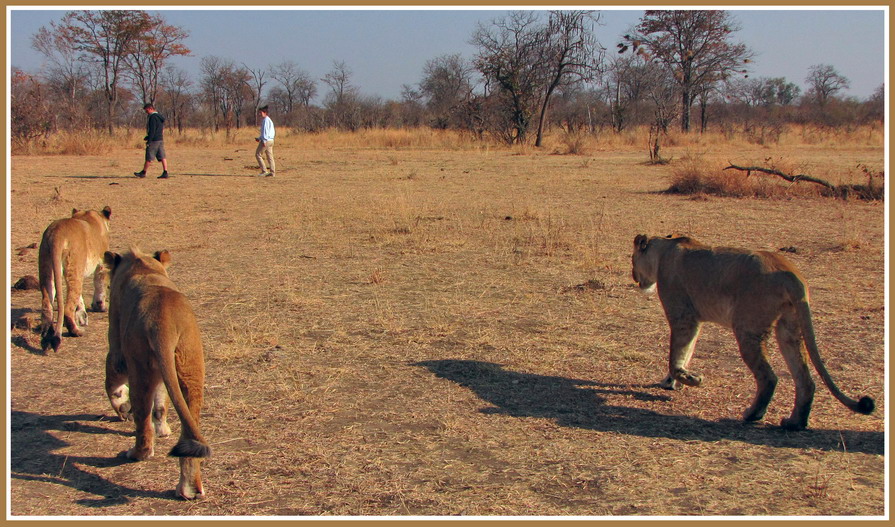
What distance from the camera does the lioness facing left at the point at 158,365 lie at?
351cm

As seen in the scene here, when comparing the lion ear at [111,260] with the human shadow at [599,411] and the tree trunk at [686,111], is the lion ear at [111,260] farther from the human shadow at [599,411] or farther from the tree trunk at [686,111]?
the tree trunk at [686,111]

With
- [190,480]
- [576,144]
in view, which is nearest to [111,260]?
[190,480]

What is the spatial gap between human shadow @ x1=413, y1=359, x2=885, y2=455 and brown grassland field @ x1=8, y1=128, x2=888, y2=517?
20mm

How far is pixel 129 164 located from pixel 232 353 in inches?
752

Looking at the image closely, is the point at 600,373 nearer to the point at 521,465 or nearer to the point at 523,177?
the point at 521,465

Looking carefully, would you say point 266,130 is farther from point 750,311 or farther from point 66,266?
point 750,311

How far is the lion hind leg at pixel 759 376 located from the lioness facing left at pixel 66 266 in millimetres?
4705

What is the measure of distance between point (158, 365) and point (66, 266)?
285 centimetres

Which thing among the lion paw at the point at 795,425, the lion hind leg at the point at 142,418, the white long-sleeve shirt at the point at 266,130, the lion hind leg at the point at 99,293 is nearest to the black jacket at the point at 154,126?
the white long-sleeve shirt at the point at 266,130

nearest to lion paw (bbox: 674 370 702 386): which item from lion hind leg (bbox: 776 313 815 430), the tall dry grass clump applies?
lion hind leg (bbox: 776 313 815 430)

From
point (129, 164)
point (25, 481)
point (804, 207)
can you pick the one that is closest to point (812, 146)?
point (804, 207)

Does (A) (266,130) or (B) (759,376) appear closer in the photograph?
(B) (759,376)

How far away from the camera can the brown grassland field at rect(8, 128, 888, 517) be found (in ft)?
12.0

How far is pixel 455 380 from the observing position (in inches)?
205
